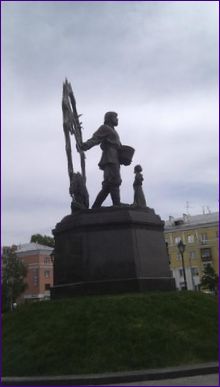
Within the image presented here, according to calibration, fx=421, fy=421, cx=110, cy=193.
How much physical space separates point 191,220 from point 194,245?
6.28 m

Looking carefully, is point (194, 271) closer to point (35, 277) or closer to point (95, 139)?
point (35, 277)

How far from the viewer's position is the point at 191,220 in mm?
68062

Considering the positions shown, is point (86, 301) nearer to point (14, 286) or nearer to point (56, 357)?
point (56, 357)

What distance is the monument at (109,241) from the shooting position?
10.7 meters

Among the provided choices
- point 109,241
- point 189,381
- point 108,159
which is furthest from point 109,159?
point 189,381

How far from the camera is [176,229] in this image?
65.5 m

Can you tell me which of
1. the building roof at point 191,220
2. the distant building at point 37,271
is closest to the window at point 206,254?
the building roof at point 191,220

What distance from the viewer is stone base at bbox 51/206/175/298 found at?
10672mm

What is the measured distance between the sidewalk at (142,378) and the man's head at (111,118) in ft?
27.0

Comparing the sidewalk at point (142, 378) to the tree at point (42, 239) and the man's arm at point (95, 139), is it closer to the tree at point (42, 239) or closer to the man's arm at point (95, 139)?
the man's arm at point (95, 139)

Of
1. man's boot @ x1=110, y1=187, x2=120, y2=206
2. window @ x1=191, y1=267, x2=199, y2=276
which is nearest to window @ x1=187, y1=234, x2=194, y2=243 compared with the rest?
window @ x1=191, y1=267, x2=199, y2=276

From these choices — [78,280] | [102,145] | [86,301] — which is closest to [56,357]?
[86,301]

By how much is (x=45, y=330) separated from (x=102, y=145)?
20.3 ft

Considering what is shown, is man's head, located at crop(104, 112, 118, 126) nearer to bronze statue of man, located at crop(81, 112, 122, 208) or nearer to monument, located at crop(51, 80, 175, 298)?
monument, located at crop(51, 80, 175, 298)
